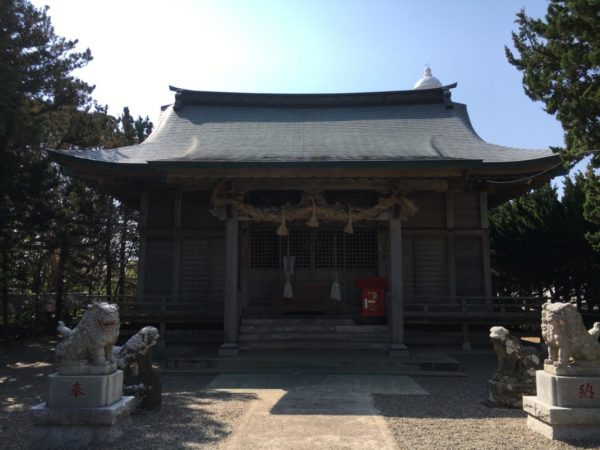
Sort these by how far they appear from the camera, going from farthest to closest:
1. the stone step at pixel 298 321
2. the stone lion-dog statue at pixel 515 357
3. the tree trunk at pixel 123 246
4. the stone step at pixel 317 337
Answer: the tree trunk at pixel 123 246 < the stone step at pixel 298 321 < the stone step at pixel 317 337 < the stone lion-dog statue at pixel 515 357

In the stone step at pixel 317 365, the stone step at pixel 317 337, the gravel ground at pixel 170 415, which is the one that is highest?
the stone step at pixel 317 337

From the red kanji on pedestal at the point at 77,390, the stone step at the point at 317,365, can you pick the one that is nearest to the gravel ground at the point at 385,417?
the stone step at the point at 317,365

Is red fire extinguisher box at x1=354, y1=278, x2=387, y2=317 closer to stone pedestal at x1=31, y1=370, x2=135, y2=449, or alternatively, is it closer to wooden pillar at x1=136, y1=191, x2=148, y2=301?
wooden pillar at x1=136, y1=191, x2=148, y2=301

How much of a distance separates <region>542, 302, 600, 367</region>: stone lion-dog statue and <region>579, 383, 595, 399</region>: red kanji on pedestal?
11.2 inches

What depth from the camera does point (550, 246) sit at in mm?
16312

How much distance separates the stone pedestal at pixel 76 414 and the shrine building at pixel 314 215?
5.16 m

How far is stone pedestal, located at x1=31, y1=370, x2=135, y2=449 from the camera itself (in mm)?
5273

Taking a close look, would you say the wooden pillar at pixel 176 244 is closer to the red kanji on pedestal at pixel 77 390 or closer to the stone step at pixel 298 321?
the stone step at pixel 298 321

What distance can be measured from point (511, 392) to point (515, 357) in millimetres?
519

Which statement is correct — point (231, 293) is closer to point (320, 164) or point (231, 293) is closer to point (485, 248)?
point (320, 164)

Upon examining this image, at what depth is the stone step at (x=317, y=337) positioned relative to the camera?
1141 centimetres

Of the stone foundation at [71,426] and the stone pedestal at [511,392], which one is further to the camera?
the stone pedestal at [511,392]

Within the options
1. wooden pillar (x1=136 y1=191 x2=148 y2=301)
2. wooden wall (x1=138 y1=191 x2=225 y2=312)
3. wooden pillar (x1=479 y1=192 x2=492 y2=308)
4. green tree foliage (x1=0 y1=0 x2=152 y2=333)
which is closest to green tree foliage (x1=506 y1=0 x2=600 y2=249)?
wooden pillar (x1=479 y1=192 x2=492 y2=308)

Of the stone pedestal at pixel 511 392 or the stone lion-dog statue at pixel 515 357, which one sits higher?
A: the stone lion-dog statue at pixel 515 357
